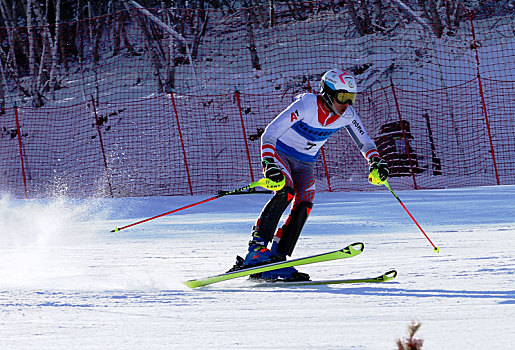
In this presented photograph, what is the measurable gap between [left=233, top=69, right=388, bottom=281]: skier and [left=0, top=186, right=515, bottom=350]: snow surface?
13.0 inches

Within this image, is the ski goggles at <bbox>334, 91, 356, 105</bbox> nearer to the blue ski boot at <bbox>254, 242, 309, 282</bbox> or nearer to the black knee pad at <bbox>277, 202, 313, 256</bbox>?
the black knee pad at <bbox>277, 202, 313, 256</bbox>

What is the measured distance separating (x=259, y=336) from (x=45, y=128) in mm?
19140

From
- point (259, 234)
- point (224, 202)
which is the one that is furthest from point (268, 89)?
point (259, 234)

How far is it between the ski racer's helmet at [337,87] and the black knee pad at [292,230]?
77 centimetres

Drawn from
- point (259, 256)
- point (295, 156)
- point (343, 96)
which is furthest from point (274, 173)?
point (343, 96)

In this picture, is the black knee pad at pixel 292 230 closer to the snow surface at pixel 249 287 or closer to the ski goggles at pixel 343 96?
the snow surface at pixel 249 287

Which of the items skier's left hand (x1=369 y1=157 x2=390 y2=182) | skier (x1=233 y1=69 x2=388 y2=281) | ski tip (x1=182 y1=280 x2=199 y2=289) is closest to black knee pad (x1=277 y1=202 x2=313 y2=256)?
skier (x1=233 y1=69 x2=388 y2=281)

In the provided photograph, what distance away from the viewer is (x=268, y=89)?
63.4 ft

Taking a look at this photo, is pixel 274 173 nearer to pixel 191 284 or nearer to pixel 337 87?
pixel 337 87

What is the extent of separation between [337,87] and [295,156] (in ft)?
1.95

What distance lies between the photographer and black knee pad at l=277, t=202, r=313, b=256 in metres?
4.77

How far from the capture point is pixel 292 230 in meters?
4.77

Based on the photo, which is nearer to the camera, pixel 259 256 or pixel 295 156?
pixel 259 256

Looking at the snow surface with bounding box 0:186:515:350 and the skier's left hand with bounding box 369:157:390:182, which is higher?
the skier's left hand with bounding box 369:157:390:182
